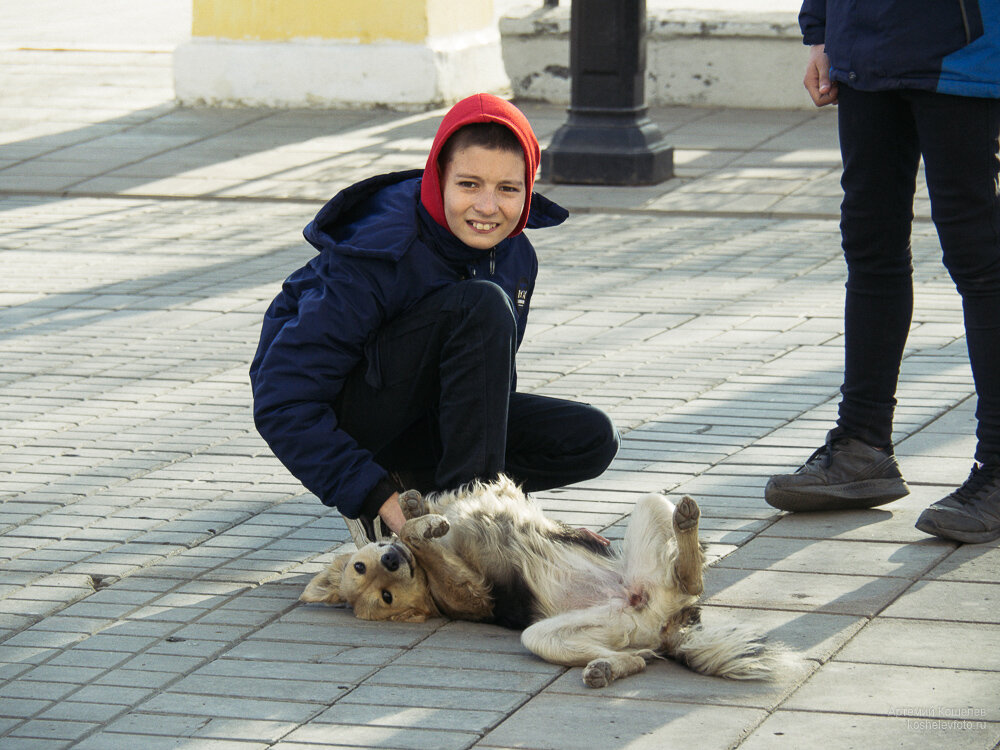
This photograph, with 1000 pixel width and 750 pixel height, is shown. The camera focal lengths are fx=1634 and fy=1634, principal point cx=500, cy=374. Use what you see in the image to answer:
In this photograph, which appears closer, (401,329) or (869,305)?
(401,329)

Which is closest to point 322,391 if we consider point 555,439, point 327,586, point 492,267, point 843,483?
point 327,586

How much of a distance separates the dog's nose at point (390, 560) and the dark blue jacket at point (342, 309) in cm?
17

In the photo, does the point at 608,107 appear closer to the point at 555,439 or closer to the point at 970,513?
the point at 555,439

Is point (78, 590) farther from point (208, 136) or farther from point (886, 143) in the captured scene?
point (208, 136)

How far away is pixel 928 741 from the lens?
2.97 meters

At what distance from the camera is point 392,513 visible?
12.6ft

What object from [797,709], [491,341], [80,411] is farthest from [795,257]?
A: [797,709]

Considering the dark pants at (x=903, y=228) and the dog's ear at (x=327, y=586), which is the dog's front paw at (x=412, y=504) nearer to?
the dog's ear at (x=327, y=586)

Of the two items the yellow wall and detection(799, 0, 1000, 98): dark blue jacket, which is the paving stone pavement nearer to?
detection(799, 0, 1000, 98): dark blue jacket

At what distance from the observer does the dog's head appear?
3.72m

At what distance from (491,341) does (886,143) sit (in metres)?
1.22

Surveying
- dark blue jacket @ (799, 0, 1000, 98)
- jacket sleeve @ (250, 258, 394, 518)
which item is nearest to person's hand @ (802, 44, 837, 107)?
dark blue jacket @ (799, 0, 1000, 98)

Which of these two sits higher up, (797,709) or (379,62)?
(379,62)

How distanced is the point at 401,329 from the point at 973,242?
1472 mm
